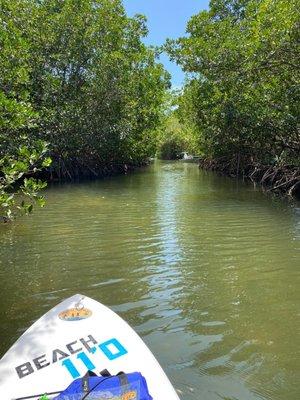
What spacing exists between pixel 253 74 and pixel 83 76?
11.0 metres

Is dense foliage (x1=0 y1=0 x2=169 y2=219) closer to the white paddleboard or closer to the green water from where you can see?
the green water

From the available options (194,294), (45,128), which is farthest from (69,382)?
(45,128)

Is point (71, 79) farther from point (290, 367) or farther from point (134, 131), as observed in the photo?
point (290, 367)

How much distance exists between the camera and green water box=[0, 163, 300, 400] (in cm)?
379

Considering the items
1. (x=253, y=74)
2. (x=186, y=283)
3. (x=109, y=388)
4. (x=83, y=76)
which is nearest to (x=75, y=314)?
(x=109, y=388)

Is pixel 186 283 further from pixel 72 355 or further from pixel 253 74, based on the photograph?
pixel 253 74

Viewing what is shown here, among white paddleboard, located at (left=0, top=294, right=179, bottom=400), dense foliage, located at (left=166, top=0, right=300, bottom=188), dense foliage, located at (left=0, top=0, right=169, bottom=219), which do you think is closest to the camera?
white paddleboard, located at (left=0, top=294, right=179, bottom=400)

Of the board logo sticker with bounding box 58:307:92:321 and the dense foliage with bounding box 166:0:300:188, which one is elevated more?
the dense foliage with bounding box 166:0:300:188

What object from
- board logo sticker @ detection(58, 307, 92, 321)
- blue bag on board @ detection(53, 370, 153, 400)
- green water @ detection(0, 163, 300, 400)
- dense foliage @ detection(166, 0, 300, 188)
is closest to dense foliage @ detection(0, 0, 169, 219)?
dense foliage @ detection(166, 0, 300, 188)

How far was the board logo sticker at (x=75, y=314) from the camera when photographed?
3.75m

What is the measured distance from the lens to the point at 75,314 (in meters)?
3.80

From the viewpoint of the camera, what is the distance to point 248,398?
3.30 metres

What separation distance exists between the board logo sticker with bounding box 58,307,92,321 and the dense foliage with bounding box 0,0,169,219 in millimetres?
13450

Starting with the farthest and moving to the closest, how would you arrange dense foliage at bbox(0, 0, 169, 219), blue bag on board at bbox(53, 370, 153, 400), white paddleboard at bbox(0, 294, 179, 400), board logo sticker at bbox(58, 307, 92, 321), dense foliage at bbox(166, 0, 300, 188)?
dense foliage at bbox(0, 0, 169, 219) < dense foliage at bbox(166, 0, 300, 188) < board logo sticker at bbox(58, 307, 92, 321) < white paddleboard at bbox(0, 294, 179, 400) < blue bag on board at bbox(53, 370, 153, 400)
